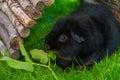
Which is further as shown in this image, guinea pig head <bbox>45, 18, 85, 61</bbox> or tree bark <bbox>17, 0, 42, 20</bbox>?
tree bark <bbox>17, 0, 42, 20</bbox>

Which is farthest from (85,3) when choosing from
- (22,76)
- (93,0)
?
(22,76)

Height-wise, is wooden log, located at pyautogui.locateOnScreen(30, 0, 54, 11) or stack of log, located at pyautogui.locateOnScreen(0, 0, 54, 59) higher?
wooden log, located at pyautogui.locateOnScreen(30, 0, 54, 11)

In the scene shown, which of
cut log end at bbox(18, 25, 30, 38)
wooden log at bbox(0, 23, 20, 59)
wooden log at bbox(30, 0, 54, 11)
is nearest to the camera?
wooden log at bbox(30, 0, 54, 11)

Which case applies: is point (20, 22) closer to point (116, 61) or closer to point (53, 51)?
point (53, 51)

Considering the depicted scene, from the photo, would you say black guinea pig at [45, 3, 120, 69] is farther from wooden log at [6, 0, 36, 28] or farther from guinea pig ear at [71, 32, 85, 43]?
wooden log at [6, 0, 36, 28]

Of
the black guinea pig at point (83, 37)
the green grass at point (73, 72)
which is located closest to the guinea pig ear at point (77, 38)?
the black guinea pig at point (83, 37)

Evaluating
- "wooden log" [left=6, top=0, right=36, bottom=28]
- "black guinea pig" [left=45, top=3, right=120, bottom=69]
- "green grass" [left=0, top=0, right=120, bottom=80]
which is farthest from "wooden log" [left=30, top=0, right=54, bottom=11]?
"green grass" [left=0, top=0, right=120, bottom=80]

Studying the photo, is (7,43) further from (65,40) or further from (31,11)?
(65,40)

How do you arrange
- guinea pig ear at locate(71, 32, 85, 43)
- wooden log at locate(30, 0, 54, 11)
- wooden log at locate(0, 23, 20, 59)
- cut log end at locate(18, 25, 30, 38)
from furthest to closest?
1. wooden log at locate(0, 23, 20, 59)
2. cut log end at locate(18, 25, 30, 38)
3. wooden log at locate(30, 0, 54, 11)
4. guinea pig ear at locate(71, 32, 85, 43)
